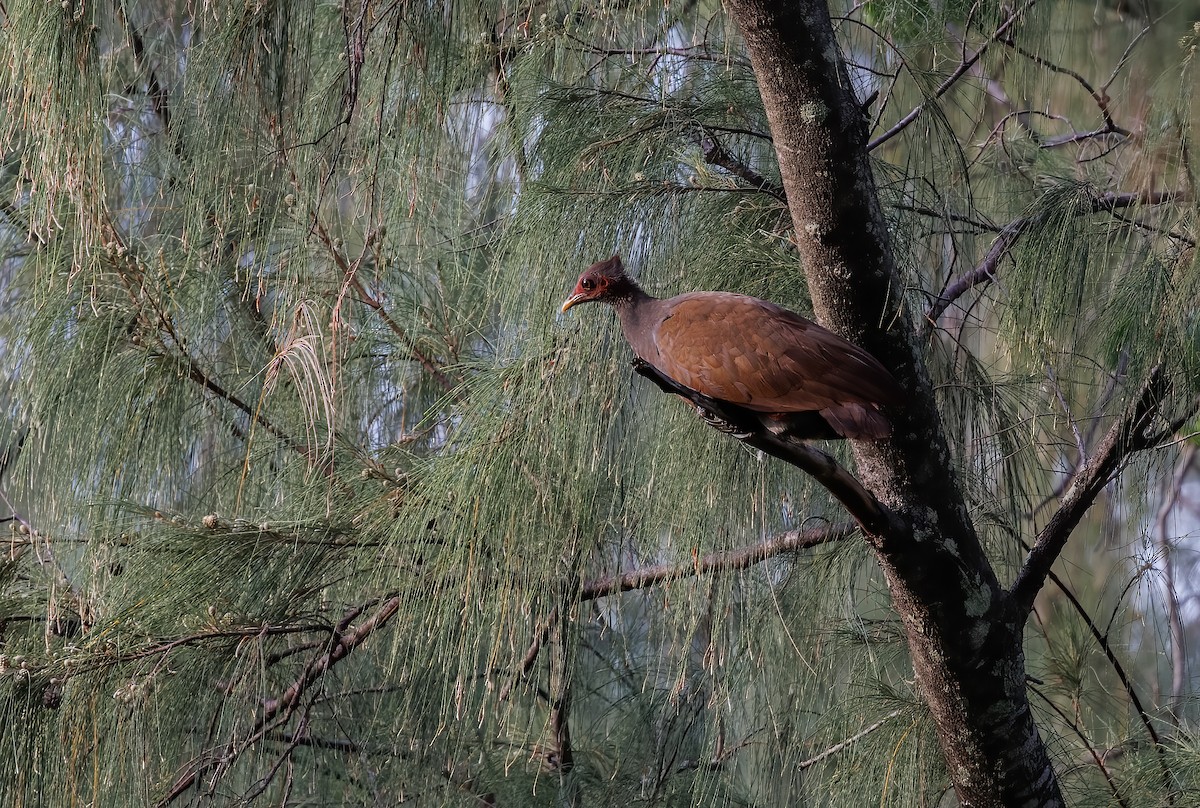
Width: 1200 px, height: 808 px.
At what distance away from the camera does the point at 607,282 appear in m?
1.53

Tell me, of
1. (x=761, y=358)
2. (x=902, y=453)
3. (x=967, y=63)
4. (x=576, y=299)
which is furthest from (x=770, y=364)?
(x=967, y=63)

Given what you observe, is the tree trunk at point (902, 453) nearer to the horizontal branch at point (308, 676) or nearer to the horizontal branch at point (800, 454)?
the horizontal branch at point (800, 454)

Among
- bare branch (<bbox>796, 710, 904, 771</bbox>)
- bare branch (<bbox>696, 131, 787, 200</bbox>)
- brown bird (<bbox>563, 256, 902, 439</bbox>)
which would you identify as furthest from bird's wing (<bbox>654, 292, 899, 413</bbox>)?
bare branch (<bbox>796, 710, 904, 771</bbox>)

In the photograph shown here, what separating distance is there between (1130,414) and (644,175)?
2.31 feet

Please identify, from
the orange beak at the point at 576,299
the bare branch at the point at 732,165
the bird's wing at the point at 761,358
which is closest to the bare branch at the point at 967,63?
the bare branch at the point at 732,165

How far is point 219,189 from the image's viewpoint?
1929 millimetres

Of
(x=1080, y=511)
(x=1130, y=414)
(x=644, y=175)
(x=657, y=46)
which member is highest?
(x=657, y=46)

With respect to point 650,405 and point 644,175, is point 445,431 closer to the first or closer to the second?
point 650,405

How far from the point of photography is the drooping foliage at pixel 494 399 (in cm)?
151

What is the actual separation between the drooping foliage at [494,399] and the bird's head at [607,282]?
88mm

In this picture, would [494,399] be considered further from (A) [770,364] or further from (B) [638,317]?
(A) [770,364]

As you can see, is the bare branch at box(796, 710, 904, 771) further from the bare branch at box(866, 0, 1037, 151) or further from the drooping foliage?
the bare branch at box(866, 0, 1037, 151)

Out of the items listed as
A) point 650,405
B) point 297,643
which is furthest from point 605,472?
point 297,643

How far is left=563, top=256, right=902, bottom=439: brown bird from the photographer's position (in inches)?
51.0
